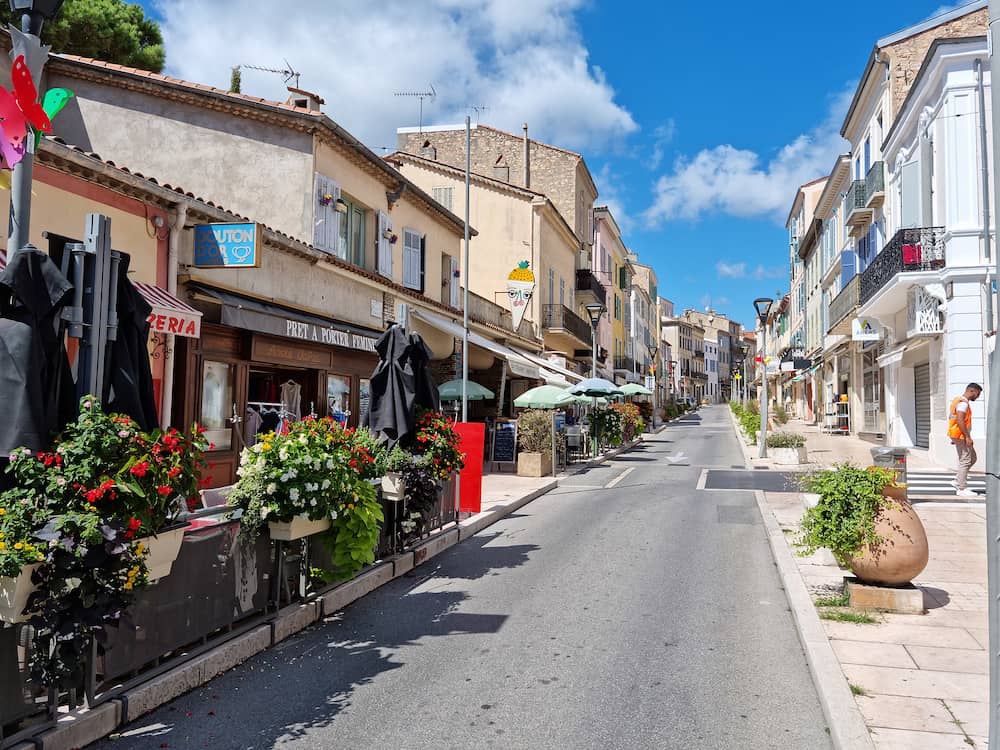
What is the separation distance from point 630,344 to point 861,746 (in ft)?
172

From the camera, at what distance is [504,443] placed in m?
18.2

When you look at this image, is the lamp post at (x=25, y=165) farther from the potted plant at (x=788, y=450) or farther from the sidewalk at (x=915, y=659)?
the potted plant at (x=788, y=450)

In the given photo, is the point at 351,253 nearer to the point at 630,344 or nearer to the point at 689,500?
the point at 689,500

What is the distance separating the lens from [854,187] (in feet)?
86.8

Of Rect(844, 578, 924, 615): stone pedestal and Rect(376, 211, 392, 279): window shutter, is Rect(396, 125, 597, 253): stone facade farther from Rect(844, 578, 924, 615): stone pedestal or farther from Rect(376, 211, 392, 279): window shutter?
Rect(844, 578, 924, 615): stone pedestal

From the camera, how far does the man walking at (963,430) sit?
38.9 ft

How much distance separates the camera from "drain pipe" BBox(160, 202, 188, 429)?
9.54 meters

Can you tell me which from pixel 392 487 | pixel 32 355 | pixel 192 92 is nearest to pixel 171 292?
pixel 392 487

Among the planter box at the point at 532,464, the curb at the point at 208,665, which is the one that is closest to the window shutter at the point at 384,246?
the planter box at the point at 532,464

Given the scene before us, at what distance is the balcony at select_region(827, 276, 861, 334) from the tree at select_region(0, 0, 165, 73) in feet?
80.6

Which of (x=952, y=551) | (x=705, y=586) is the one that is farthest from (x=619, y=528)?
(x=952, y=551)

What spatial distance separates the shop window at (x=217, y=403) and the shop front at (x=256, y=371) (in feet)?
0.05

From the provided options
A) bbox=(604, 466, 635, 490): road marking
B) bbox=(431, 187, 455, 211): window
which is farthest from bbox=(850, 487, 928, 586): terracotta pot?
bbox=(431, 187, 455, 211): window

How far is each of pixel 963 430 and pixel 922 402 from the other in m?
9.92
